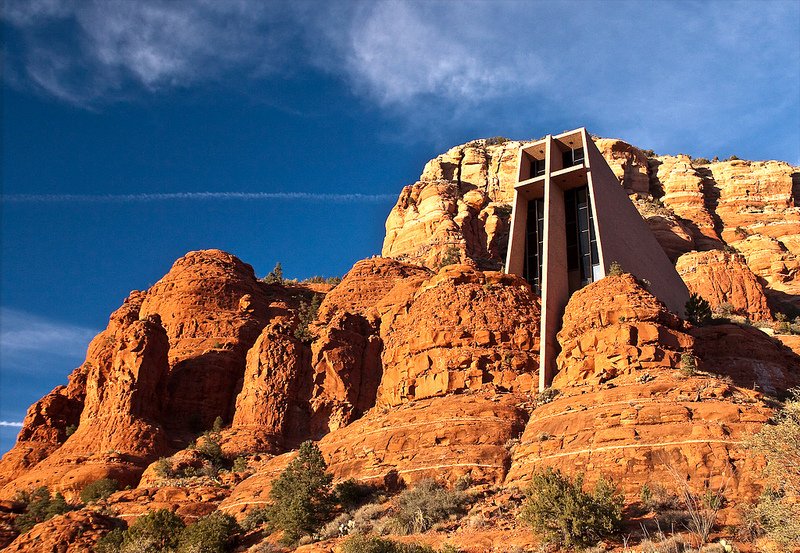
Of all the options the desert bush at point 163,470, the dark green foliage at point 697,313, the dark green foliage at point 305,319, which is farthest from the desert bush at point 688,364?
the desert bush at point 163,470

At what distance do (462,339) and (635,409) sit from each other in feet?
36.5

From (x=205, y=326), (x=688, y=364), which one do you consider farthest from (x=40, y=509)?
(x=688, y=364)

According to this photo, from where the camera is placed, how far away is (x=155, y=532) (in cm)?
2691

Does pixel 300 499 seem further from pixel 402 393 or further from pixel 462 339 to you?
pixel 462 339

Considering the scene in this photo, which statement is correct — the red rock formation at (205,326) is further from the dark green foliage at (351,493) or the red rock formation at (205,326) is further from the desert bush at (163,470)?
the dark green foliage at (351,493)

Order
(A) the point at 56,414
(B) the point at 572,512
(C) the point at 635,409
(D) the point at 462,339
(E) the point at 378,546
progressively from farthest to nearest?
(A) the point at 56,414 < (D) the point at 462,339 < (C) the point at 635,409 < (E) the point at 378,546 < (B) the point at 572,512

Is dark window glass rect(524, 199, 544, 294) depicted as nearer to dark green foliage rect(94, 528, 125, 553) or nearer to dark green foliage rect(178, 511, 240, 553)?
dark green foliage rect(178, 511, 240, 553)

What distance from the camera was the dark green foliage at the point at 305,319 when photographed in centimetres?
4266

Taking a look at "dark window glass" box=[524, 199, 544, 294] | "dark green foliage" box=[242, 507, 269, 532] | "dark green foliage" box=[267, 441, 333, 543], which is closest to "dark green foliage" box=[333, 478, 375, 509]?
"dark green foliage" box=[267, 441, 333, 543]

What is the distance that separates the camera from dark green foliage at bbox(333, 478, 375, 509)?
27.2 metres

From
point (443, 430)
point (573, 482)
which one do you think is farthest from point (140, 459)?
point (573, 482)

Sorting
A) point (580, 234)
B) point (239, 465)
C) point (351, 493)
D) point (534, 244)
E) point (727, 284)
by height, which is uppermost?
point (534, 244)

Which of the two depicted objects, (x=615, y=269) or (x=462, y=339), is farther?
(x=615, y=269)

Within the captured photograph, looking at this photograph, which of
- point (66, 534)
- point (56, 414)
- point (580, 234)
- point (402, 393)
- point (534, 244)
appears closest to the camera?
point (66, 534)
